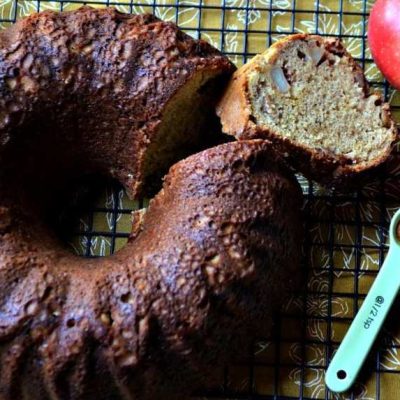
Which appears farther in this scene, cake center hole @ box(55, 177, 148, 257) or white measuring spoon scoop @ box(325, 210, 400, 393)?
cake center hole @ box(55, 177, 148, 257)

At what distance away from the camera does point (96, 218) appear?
7.09ft

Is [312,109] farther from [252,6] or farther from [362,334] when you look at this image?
[362,334]

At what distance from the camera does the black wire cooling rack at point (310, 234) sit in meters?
2.07

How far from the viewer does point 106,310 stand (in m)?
1.79

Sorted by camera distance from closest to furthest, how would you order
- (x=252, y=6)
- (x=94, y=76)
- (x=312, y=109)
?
1. (x=94, y=76)
2. (x=312, y=109)
3. (x=252, y=6)

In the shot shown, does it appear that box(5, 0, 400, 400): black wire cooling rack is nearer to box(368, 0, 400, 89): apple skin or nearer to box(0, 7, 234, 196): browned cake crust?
box(368, 0, 400, 89): apple skin

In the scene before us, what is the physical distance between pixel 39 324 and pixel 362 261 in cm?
92

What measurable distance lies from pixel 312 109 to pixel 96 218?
0.68 m

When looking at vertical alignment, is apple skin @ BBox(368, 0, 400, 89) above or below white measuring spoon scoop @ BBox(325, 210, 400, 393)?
above

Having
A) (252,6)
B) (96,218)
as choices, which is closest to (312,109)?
(252,6)

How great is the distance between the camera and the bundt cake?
179 centimetres

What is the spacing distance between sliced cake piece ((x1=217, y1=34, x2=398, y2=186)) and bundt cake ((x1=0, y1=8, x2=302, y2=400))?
3.4 inches

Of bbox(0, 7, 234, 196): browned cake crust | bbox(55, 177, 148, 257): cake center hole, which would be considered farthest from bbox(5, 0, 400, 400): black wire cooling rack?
bbox(0, 7, 234, 196): browned cake crust

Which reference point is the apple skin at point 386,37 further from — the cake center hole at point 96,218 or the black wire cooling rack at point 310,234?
the cake center hole at point 96,218
